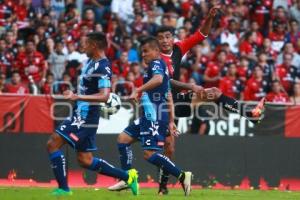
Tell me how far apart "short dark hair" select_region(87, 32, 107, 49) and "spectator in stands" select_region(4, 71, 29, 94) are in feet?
24.7

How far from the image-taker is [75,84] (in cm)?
2120

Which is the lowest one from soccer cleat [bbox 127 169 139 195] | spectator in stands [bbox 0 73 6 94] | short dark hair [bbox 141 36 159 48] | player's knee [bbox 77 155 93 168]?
soccer cleat [bbox 127 169 139 195]

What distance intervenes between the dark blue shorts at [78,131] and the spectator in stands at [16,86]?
754 cm

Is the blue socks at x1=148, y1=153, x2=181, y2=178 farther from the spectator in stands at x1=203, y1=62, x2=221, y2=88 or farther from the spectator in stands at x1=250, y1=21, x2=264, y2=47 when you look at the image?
the spectator in stands at x1=250, y1=21, x2=264, y2=47

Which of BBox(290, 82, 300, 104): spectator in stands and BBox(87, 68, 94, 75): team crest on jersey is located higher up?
BBox(87, 68, 94, 75): team crest on jersey

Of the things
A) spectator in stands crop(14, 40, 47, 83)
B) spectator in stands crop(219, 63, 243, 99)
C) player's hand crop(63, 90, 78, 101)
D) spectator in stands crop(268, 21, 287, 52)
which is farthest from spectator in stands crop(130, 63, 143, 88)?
player's hand crop(63, 90, 78, 101)

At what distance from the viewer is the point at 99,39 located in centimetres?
1284

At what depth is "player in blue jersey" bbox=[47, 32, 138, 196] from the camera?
12680 mm

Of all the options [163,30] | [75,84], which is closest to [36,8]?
[75,84]

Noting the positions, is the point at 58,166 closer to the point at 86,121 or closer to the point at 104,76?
the point at 86,121

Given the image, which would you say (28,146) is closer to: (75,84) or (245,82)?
(75,84)

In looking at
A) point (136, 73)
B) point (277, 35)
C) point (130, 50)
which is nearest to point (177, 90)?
point (136, 73)

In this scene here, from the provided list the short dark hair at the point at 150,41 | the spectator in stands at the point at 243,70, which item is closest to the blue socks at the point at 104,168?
the short dark hair at the point at 150,41

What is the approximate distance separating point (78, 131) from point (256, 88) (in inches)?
379
